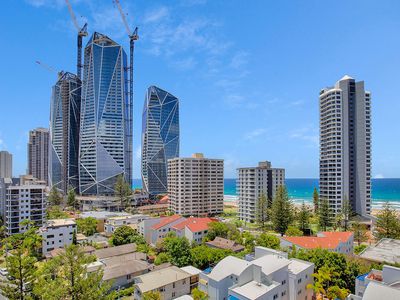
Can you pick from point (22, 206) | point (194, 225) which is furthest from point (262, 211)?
point (22, 206)

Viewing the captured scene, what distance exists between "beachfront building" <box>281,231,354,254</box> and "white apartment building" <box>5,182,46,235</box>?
46.7 meters

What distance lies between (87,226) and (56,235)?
8.27 m

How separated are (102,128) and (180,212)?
1949 inches

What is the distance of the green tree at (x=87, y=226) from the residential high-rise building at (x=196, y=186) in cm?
2491

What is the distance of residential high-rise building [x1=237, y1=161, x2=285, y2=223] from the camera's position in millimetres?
62938

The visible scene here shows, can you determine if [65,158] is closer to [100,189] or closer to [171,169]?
[100,189]

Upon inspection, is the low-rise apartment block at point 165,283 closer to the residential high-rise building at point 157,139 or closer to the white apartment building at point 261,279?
the white apartment building at point 261,279

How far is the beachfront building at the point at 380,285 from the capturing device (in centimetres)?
1525

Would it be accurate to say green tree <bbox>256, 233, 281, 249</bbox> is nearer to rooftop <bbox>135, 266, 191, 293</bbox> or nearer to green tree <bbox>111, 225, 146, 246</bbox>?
rooftop <bbox>135, 266, 191, 293</bbox>

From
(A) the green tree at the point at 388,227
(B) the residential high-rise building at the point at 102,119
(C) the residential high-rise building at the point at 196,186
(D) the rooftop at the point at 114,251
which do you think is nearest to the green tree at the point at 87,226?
(D) the rooftop at the point at 114,251

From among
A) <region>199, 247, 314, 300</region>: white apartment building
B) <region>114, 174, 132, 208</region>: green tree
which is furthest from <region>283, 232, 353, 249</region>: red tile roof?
<region>114, 174, 132, 208</region>: green tree

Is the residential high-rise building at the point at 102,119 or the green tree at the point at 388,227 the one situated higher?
the residential high-rise building at the point at 102,119

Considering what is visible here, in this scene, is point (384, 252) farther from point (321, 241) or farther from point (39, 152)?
point (39, 152)

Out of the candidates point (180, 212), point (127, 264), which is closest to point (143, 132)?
point (180, 212)
